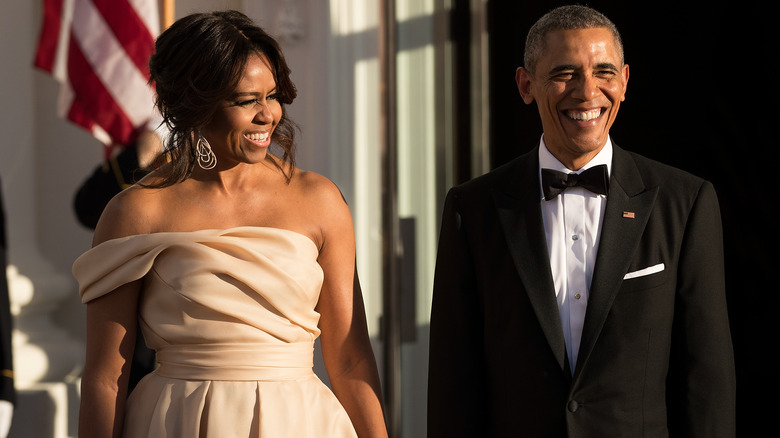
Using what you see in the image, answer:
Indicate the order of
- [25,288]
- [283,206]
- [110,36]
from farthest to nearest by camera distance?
[110,36] → [25,288] → [283,206]

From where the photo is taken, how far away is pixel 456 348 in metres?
2.35

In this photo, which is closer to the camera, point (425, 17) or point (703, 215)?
point (703, 215)

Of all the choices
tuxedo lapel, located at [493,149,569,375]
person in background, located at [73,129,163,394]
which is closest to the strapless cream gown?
tuxedo lapel, located at [493,149,569,375]

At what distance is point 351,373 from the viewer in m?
2.49

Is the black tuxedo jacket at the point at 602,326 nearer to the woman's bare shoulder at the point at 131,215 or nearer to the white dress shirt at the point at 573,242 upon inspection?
the white dress shirt at the point at 573,242

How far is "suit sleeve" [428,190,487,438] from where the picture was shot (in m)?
2.35

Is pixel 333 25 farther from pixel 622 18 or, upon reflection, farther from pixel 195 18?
pixel 195 18

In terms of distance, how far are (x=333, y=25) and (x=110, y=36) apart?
1285mm

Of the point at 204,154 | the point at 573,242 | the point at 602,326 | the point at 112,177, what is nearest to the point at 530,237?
the point at 573,242

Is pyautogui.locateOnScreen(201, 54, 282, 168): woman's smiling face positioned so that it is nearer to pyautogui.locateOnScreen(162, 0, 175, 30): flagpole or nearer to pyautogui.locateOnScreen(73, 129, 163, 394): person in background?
pyautogui.locateOnScreen(73, 129, 163, 394): person in background

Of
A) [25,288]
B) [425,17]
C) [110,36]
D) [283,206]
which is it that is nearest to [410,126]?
[425,17]

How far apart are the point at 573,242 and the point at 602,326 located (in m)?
0.24

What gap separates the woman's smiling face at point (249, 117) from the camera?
232 cm

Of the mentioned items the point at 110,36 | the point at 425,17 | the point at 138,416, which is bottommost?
the point at 138,416
